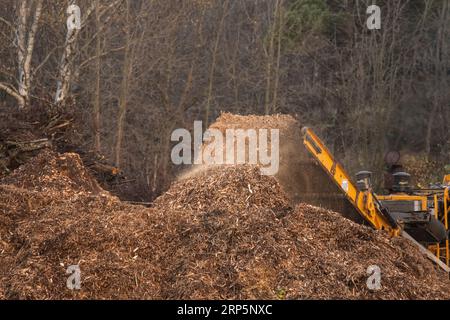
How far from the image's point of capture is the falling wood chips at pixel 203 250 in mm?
7531

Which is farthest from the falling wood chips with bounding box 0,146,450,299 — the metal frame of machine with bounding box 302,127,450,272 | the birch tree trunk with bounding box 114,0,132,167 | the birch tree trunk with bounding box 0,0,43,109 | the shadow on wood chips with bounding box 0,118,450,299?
the birch tree trunk with bounding box 114,0,132,167

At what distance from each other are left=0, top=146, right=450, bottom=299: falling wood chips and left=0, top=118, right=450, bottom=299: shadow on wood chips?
1cm

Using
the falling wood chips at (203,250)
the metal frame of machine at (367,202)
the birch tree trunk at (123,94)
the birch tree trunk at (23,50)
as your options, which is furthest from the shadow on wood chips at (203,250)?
the birch tree trunk at (123,94)

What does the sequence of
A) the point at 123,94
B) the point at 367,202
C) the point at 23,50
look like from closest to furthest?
the point at 367,202 < the point at 23,50 < the point at 123,94

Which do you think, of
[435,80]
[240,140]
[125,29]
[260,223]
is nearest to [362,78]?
[435,80]

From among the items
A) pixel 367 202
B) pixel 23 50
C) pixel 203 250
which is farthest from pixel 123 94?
pixel 203 250

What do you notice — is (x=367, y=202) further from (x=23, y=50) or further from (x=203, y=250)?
(x=23, y=50)

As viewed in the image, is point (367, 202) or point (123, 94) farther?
point (123, 94)

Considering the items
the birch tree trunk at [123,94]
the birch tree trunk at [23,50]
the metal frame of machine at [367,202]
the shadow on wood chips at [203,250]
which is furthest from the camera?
the birch tree trunk at [123,94]

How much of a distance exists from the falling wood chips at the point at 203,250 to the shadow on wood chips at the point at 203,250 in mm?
11

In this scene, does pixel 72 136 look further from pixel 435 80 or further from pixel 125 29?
pixel 435 80

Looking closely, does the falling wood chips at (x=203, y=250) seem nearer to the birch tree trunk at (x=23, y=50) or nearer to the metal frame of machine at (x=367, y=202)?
the metal frame of machine at (x=367, y=202)

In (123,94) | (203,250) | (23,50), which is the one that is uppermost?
(23,50)

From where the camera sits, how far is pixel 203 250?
7910mm
